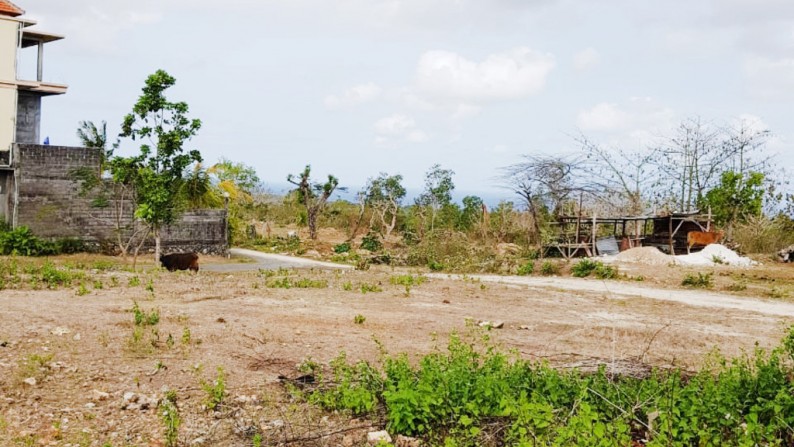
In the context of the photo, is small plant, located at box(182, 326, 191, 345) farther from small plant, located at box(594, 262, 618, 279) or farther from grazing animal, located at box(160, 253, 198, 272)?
small plant, located at box(594, 262, 618, 279)

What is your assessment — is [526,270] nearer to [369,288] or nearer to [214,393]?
[369,288]

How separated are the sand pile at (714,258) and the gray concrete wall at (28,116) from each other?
2204cm

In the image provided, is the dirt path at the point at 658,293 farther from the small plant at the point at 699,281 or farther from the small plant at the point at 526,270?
the small plant at the point at 526,270

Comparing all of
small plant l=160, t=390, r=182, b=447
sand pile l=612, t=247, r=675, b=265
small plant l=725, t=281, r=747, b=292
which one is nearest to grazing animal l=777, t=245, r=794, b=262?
sand pile l=612, t=247, r=675, b=265

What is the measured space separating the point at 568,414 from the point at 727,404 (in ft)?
3.65

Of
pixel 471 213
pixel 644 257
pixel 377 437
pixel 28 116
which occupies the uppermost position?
pixel 28 116

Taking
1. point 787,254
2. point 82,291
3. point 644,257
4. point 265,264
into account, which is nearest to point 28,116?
point 265,264

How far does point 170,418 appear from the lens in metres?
5.29

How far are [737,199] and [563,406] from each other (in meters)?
21.7

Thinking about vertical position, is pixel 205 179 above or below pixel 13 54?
below

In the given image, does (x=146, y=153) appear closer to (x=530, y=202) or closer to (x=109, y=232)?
(x=109, y=232)

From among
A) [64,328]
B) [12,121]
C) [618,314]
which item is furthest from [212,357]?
[12,121]

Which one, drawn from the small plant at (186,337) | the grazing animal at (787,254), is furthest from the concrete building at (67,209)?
the grazing animal at (787,254)

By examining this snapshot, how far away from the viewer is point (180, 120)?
16844mm
